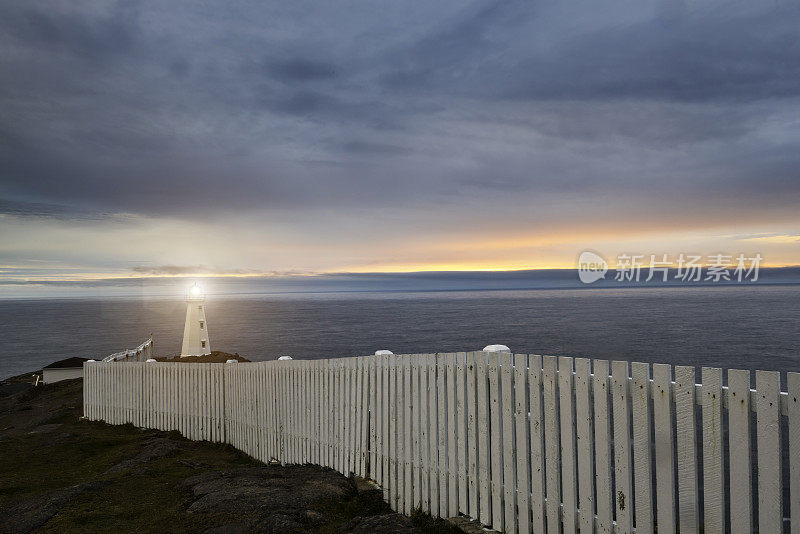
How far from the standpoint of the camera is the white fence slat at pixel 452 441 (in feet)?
18.2

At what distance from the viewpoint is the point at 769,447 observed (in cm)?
333

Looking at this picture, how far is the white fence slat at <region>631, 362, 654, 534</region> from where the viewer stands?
392 cm

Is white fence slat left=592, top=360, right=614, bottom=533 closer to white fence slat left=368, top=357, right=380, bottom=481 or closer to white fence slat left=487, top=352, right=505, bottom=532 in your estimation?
white fence slat left=487, top=352, right=505, bottom=532

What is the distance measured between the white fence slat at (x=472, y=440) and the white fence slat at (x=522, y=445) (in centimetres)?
54

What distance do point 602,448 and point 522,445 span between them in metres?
0.82

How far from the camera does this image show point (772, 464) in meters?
3.33

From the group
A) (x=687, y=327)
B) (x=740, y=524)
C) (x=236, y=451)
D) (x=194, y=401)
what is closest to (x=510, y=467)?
(x=740, y=524)

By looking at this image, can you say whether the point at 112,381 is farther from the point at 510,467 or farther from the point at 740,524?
the point at 740,524

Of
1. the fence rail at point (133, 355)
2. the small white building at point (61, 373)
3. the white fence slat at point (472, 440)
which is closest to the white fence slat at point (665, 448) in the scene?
the white fence slat at point (472, 440)

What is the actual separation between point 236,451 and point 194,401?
204 centimetres

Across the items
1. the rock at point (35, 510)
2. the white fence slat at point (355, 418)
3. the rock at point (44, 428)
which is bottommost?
the rock at point (44, 428)

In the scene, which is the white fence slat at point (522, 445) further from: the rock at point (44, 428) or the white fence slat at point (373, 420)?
the rock at point (44, 428)

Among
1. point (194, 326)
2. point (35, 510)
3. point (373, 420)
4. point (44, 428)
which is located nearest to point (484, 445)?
point (373, 420)

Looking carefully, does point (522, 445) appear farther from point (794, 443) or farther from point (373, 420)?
point (373, 420)
